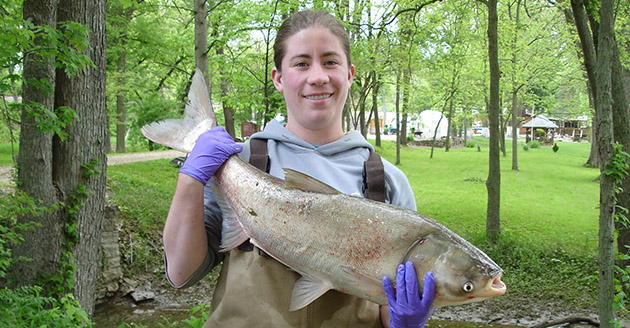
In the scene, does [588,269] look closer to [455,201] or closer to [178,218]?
[455,201]

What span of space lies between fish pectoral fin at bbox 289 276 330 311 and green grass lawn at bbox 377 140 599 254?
982cm

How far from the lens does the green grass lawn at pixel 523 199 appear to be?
11463 millimetres

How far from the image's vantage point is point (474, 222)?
12.3 m

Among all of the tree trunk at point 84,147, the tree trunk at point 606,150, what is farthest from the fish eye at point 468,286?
the tree trunk at point 84,147

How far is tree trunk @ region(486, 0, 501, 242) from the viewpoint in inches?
385

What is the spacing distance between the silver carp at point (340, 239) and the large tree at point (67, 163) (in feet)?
12.3

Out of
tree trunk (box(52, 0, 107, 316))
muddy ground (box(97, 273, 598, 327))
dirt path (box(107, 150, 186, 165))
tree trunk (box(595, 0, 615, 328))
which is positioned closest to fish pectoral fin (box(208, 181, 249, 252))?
tree trunk (box(52, 0, 107, 316))

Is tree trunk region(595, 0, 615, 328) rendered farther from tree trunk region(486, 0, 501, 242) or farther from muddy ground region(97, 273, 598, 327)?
tree trunk region(486, 0, 501, 242)

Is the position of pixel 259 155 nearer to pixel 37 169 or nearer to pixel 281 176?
pixel 281 176

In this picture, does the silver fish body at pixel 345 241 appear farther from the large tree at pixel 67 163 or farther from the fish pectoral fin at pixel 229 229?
the large tree at pixel 67 163

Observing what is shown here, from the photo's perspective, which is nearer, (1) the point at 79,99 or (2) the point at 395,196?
(2) the point at 395,196

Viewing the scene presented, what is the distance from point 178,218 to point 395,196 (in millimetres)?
1018

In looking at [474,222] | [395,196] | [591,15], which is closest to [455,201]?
[474,222]

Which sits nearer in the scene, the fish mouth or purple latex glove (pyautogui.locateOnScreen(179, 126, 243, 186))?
Result: the fish mouth
